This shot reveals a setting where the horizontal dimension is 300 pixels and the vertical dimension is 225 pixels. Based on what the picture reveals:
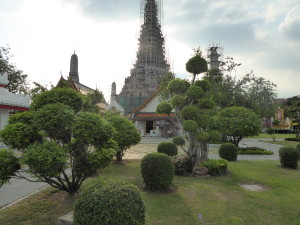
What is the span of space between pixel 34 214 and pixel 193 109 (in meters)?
6.52

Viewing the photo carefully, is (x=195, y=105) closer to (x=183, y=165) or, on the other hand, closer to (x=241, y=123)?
(x=183, y=165)

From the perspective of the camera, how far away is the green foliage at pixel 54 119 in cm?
553

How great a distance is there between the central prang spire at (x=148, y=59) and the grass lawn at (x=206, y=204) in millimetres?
46323

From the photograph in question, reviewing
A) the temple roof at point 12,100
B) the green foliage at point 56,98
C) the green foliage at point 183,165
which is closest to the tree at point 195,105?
the green foliage at point 183,165

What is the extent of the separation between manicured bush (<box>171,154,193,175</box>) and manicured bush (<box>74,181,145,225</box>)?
19.0ft

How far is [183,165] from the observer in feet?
32.1

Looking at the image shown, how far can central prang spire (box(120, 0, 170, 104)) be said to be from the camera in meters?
55.6

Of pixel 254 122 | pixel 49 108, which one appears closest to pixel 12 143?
pixel 49 108

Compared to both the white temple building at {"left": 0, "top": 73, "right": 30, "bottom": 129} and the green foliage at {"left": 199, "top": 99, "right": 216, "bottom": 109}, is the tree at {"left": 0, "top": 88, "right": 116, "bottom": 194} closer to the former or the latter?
the green foliage at {"left": 199, "top": 99, "right": 216, "bottom": 109}

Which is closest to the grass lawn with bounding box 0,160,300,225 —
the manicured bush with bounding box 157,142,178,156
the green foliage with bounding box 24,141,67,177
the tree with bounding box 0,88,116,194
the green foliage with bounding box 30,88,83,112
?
the tree with bounding box 0,88,116,194

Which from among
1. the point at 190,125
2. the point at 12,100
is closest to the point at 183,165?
the point at 190,125

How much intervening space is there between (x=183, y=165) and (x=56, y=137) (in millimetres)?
5734

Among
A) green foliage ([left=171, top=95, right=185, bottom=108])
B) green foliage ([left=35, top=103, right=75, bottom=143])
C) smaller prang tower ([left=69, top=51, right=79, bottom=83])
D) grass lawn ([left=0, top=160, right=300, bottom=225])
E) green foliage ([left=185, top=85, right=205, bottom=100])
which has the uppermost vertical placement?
smaller prang tower ([left=69, top=51, right=79, bottom=83])

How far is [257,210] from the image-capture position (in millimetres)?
5902
